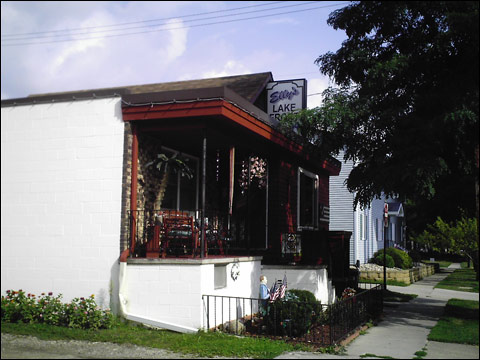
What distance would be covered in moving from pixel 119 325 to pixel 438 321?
720cm

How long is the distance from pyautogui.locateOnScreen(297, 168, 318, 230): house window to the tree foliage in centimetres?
324

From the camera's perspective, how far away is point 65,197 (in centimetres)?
1043

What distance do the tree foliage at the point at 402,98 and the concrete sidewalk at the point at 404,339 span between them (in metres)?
2.92

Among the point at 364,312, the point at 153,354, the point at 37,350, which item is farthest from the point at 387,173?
the point at 37,350

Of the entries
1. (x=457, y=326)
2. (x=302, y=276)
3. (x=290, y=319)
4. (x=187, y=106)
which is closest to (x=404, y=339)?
(x=457, y=326)

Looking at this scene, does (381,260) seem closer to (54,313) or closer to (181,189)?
(181,189)

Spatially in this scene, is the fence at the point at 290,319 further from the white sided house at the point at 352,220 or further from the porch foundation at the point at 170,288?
the white sided house at the point at 352,220

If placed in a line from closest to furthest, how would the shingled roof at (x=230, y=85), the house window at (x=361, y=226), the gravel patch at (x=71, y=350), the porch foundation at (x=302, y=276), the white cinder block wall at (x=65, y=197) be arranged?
1. the gravel patch at (x=71, y=350)
2. the white cinder block wall at (x=65, y=197)
3. the porch foundation at (x=302, y=276)
4. the shingled roof at (x=230, y=85)
5. the house window at (x=361, y=226)

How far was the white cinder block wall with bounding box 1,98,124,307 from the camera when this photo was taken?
33.3ft

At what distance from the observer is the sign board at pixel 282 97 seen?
18406 mm

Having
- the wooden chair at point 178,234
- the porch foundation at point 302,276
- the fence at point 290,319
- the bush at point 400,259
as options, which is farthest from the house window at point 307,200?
the bush at point 400,259

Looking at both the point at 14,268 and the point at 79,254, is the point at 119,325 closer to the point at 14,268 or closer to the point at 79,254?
the point at 79,254

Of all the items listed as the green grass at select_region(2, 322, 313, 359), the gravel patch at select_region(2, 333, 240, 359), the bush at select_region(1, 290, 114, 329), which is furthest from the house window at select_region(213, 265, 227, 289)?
the gravel patch at select_region(2, 333, 240, 359)

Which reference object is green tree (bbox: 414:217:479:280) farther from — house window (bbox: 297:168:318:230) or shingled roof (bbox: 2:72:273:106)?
shingled roof (bbox: 2:72:273:106)
